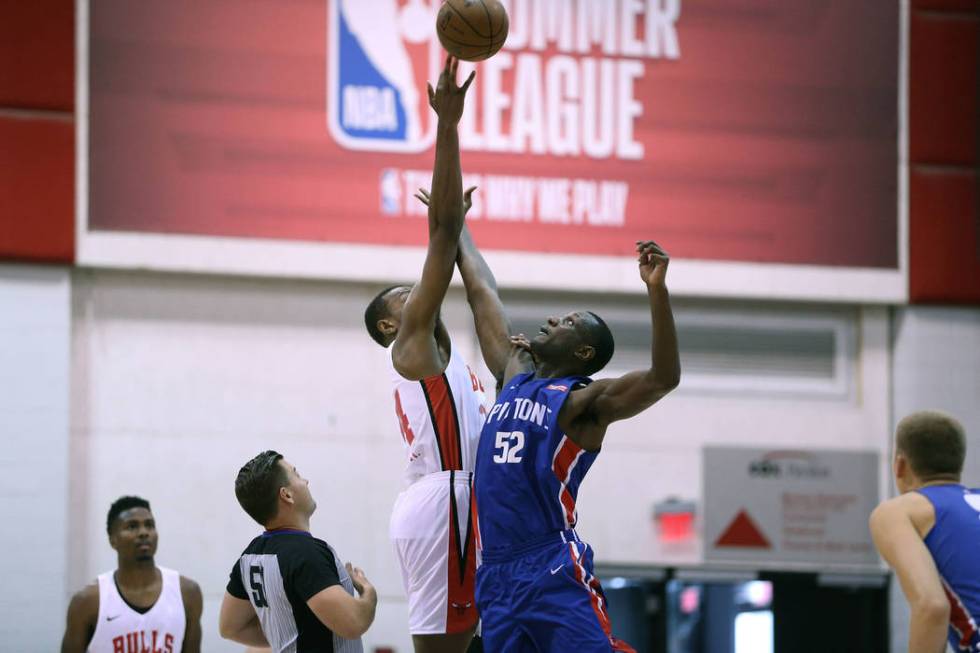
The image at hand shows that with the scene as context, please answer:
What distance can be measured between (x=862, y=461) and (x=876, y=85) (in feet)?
9.84

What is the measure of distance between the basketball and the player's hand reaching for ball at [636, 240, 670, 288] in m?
1.09

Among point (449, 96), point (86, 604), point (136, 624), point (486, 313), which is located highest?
point (449, 96)

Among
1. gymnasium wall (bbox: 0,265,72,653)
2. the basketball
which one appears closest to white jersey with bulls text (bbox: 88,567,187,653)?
gymnasium wall (bbox: 0,265,72,653)

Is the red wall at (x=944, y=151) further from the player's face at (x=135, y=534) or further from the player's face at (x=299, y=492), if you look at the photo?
the player's face at (x=299, y=492)

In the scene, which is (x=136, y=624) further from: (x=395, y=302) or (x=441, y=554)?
(x=395, y=302)

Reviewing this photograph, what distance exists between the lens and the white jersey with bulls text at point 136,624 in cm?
776

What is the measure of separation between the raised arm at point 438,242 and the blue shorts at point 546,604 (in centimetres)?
84

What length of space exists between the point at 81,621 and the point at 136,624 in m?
0.28

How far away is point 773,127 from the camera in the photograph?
1155 centimetres

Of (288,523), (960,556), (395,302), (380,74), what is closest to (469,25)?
(395,302)

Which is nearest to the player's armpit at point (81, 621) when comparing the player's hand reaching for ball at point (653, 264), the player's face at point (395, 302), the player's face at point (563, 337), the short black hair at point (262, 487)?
the player's face at point (395, 302)

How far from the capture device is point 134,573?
7.97 metres

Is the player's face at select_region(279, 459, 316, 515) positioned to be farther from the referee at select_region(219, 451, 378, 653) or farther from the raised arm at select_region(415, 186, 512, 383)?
the raised arm at select_region(415, 186, 512, 383)

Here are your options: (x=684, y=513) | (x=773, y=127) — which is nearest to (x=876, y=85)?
(x=773, y=127)
